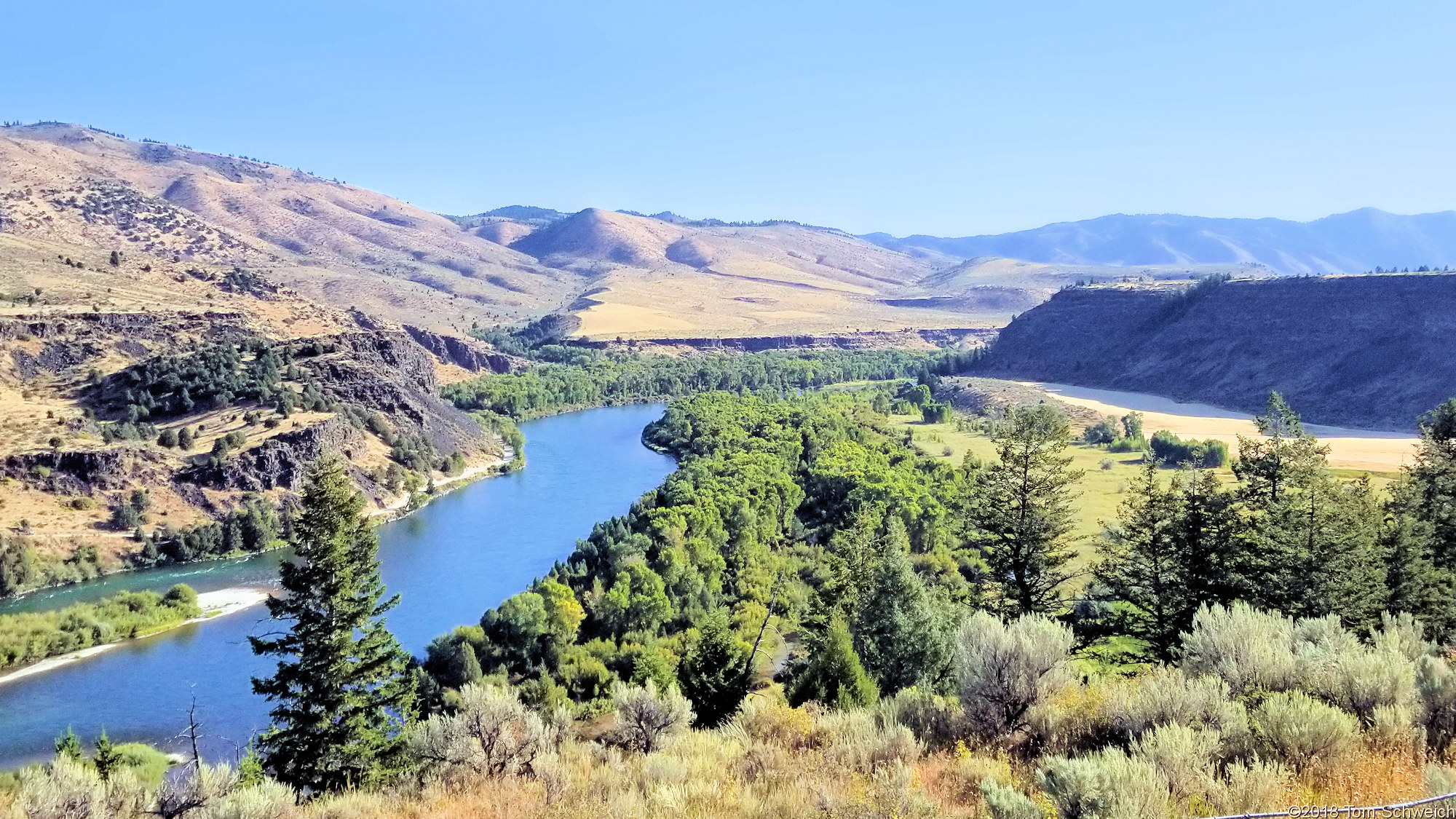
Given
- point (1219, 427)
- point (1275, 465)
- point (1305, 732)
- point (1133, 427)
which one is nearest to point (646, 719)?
point (1305, 732)

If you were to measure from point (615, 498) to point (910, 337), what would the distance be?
12629 cm

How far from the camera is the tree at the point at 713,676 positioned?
19.4 meters

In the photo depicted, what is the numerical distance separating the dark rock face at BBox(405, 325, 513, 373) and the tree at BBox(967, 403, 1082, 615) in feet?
330

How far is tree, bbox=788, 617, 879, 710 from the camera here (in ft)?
53.5

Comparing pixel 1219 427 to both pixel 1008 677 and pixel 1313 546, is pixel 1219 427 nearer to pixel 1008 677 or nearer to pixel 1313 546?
pixel 1313 546

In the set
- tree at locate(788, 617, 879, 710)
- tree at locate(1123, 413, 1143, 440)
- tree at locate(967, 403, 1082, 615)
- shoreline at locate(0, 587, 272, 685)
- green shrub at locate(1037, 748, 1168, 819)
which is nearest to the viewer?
green shrub at locate(1037, 748, 1168, 819)

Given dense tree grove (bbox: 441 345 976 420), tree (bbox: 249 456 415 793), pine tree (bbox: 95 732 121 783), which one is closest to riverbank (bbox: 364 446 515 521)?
dense tree grove (bbox: 441 345 976 420)

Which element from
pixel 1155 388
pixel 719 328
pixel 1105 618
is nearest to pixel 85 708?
pixel 1105 618

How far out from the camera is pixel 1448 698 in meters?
8.89

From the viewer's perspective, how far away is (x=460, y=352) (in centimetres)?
11675

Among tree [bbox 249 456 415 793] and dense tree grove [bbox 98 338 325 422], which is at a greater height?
dense tree grove [bbox 98 338 325 422]

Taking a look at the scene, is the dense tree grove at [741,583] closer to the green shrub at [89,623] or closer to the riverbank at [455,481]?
the green shrub at [89,623]

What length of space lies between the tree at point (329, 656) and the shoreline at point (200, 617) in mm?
15405

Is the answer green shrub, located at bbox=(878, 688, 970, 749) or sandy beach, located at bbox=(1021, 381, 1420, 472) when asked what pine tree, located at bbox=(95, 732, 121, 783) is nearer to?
green shrub, located at bbox=(878, 688, 970, 749)
